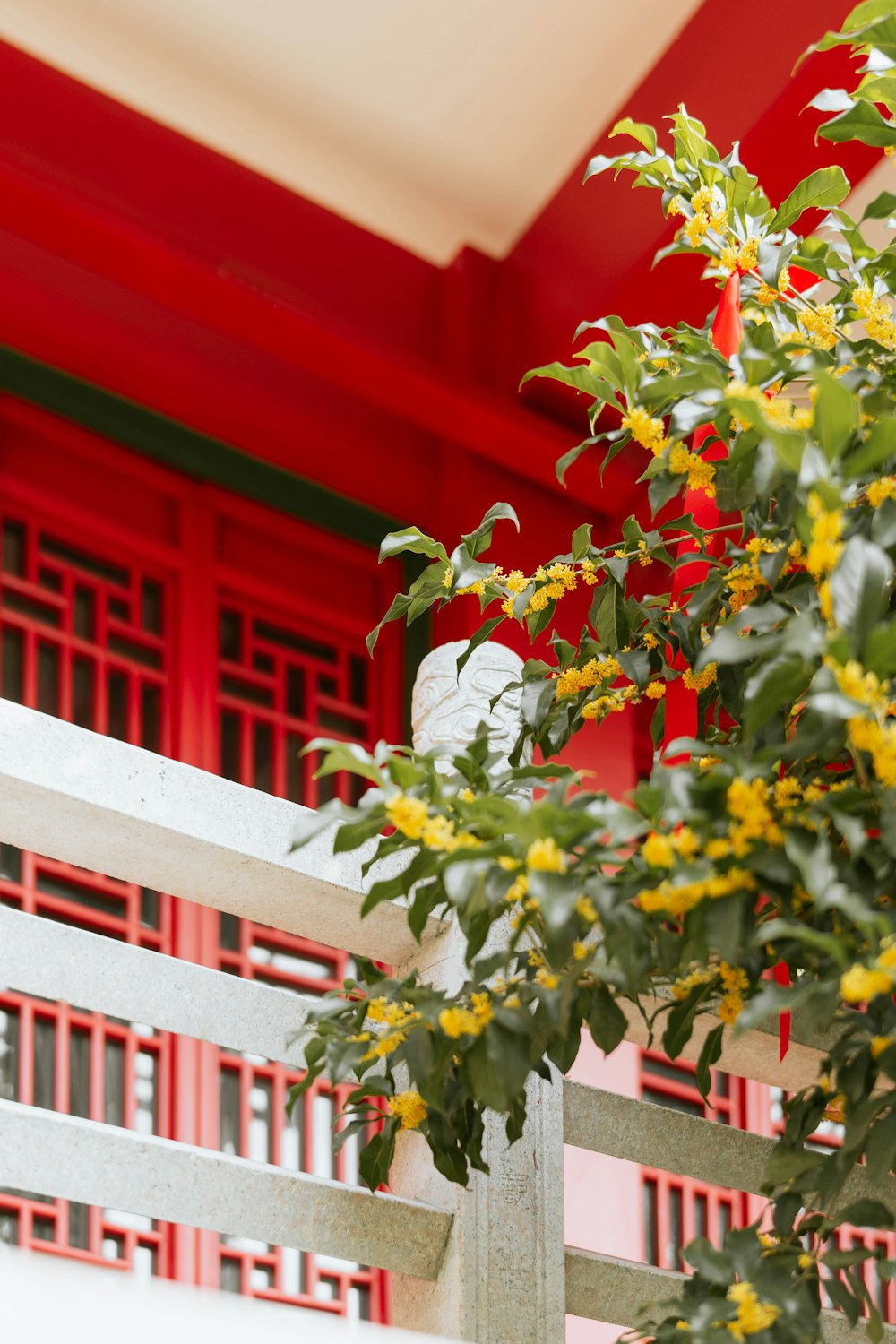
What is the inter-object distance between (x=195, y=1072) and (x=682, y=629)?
1.59 m

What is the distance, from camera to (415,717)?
1.96m

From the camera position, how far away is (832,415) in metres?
1.20

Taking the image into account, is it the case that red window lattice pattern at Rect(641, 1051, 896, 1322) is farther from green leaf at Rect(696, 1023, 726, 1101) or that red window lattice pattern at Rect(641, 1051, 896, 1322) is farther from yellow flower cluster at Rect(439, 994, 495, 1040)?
yellow flower cluster at Rect(439, 994, 495, 1040)

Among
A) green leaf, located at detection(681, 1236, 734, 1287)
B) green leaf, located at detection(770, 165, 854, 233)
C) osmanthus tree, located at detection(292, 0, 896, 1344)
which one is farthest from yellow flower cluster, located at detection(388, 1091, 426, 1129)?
green leaf, located at detection(770, 165, 854, 233)

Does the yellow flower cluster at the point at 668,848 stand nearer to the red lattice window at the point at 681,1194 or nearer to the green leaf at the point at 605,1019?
the green leaf at the point at 605,1019

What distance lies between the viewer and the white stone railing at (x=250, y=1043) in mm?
1600

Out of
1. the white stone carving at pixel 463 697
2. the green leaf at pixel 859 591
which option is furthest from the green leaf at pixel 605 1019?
the white stone carving at pixel 463 697

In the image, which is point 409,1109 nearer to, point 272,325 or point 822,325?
point 822,325

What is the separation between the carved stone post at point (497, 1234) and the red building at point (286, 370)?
1177 millimetres

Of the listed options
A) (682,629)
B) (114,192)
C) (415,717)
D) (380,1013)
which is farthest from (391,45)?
(380,1013)

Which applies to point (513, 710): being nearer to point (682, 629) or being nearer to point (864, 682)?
point (682, 629)

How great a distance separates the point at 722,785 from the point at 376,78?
2.39 m

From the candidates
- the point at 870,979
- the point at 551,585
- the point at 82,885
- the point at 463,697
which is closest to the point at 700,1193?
the point at 82,885

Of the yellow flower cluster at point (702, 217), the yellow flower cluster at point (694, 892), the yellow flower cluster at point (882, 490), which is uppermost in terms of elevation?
the yellow flower cluster at point (702, 217)
